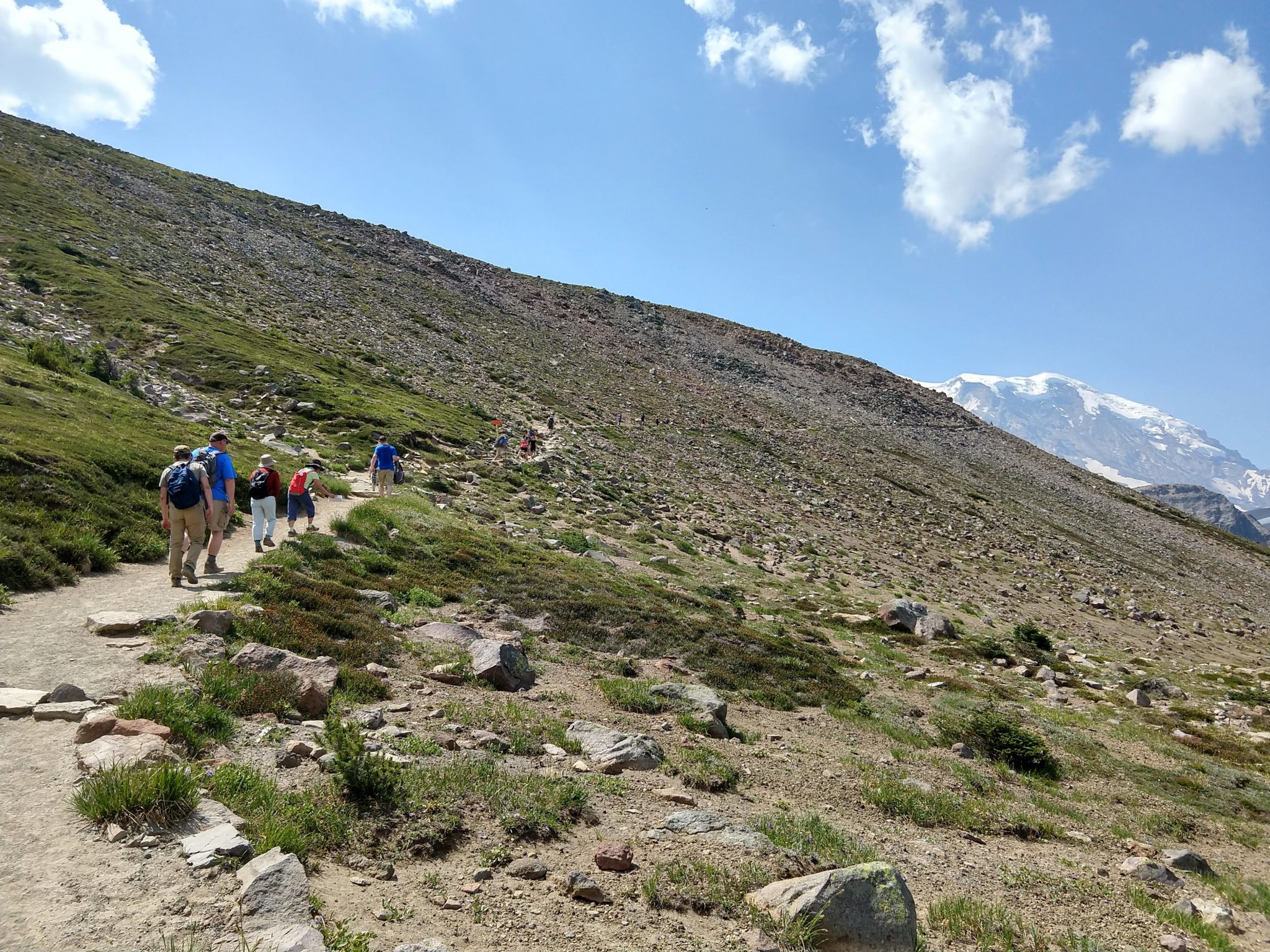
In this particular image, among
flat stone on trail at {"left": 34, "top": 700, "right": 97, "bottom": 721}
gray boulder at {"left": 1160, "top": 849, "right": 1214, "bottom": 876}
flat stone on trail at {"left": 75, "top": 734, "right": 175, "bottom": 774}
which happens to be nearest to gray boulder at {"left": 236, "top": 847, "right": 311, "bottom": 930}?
flat stone on trail at {"left": 75, "top": 734, "right": 175, "bottom": 774}

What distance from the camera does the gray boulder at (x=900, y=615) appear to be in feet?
74.3

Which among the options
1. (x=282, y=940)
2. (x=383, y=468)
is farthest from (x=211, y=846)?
(x=383, y=468)

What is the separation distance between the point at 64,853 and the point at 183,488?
867 cm

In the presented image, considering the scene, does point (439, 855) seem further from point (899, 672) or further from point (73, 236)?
point (73, 236)

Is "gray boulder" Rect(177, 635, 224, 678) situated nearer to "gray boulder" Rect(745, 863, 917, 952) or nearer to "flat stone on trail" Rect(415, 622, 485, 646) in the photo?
"flat stone on trail" Rect(415, 622, 485, 646)

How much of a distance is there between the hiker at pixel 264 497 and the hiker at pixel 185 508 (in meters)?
2.70

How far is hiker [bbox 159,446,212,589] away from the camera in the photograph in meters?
11.3

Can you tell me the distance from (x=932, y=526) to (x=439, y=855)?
4425 cm

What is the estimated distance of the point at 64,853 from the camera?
4.25 m

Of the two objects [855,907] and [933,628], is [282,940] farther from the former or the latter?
[933,628]

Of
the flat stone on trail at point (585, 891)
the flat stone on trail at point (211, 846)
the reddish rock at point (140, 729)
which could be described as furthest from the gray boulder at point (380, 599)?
the flat stone on trail at point (585, 891)

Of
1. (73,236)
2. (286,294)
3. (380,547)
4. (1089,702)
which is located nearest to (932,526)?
(1089,702)

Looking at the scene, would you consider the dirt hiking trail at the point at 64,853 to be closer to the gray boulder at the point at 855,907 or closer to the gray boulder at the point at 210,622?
the gray boulder at the point at 210,622

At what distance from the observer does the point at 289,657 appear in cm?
845
